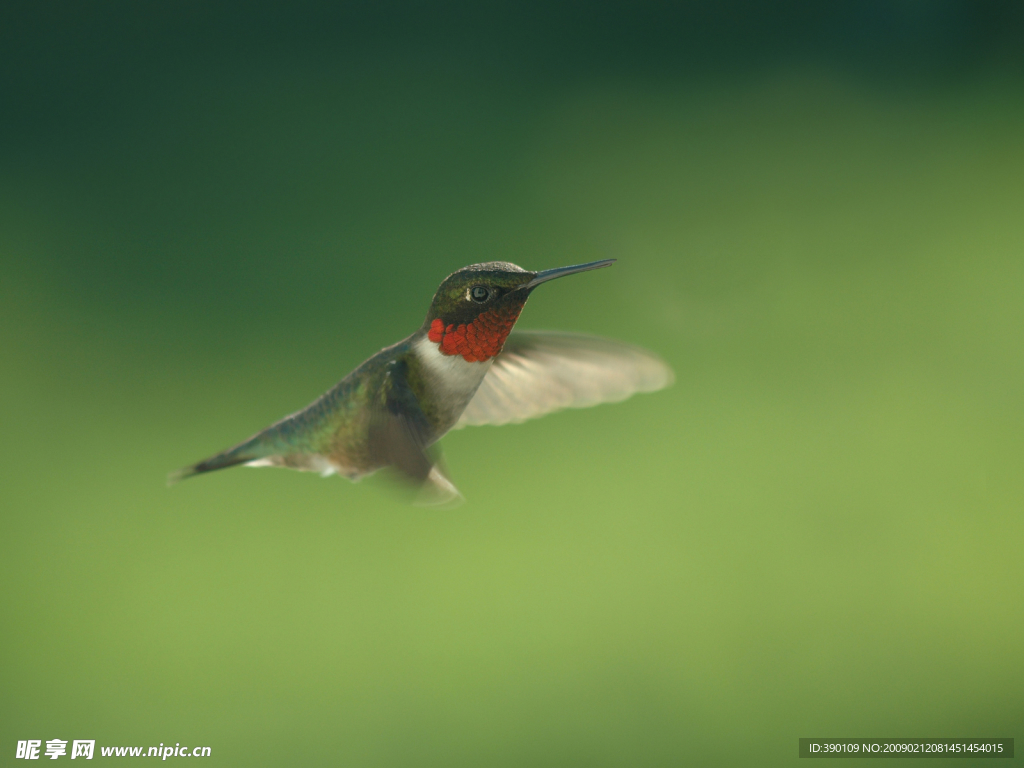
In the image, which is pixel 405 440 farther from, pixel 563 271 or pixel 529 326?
pixel 529 326

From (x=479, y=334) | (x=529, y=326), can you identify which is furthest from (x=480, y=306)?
(x=529, y=326)

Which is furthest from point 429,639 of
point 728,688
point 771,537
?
point 771,537

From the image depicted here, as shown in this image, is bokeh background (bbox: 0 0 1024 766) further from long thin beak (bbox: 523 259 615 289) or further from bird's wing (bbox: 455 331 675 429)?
long thin beak (bbox: 523 259 615 289)

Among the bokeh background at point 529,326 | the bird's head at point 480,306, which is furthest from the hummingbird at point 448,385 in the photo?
the bokeh background at point 529,326

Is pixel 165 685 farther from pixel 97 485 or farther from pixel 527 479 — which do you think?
pixel 527 479

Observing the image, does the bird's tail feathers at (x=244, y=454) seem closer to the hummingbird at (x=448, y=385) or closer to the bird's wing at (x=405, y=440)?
the hummingbird at (x=448, y=385)

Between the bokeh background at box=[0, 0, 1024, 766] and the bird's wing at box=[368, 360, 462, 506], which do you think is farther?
the bokeh background at box=[0, 0, 1024, 766]

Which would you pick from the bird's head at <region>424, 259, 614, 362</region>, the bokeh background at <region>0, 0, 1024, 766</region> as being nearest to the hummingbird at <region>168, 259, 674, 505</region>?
the bird's head at <region>424, 259, 614, 362</region>
